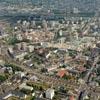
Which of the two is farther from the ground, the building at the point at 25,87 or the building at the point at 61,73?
the building at the point at 25,87

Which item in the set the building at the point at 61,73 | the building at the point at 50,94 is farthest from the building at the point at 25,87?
the building at the point at 61,73

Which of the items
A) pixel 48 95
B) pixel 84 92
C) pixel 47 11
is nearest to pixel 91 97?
pixel 84 92

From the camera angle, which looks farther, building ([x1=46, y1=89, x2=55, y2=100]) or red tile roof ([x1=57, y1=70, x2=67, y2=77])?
red tile roof ([x1=57, y1=70, x2=67, y2=77])

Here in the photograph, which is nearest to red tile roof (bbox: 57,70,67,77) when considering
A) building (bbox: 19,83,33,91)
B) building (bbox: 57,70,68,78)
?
building (bbox: 57,70,68,78)

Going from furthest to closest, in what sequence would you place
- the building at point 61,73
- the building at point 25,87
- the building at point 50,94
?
→ the building at point 61,73 → the building at point 25,87 → the building at point 50,94

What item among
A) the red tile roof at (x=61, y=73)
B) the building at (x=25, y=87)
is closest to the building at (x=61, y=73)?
the red tile roof at (x=61, y=73)

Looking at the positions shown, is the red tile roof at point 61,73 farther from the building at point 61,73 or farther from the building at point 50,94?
the building at point 50,94

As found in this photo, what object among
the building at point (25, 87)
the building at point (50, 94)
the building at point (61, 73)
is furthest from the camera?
the building at point (61, 73)

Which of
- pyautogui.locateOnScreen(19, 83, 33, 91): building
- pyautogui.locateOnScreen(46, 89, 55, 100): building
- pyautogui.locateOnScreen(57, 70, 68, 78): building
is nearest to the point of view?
pyautogui.locateOnScreen(46, 89, 55, 100): building

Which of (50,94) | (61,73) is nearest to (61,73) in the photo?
(61,73)

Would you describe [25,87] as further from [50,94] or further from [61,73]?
[61,73]

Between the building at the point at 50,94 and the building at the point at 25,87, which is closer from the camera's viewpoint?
the building at the point at 50,94

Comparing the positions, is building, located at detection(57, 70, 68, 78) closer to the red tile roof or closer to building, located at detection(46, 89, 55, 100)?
the red tile roof
